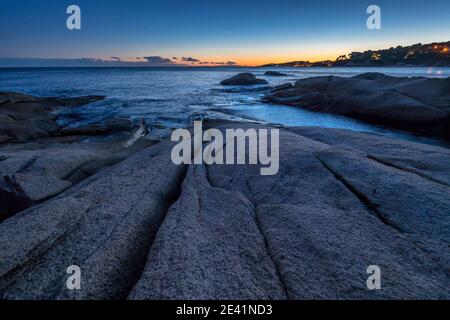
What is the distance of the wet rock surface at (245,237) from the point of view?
257 cm

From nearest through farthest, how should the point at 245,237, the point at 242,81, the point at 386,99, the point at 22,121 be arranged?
1. the point at 245,237
2. the point at 22,121
3. the point at 386,99
4. the point at 242,81

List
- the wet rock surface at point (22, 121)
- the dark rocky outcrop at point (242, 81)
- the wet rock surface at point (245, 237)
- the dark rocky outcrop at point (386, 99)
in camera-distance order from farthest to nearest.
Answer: the dark rocky outcrop at point (242, 81) < the dark rocky outcrop at point (386, 99) < the wet rock surface at point (22, 121) < the wet rock surface at point (245, 237)

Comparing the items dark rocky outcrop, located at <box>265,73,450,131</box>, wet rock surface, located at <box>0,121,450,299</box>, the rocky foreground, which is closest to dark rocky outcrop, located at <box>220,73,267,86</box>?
dark rocky outcrop, located at <box>265,73,450,131</box>

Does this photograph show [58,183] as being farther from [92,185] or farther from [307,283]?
[307,283]

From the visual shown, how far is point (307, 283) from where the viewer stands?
2625 mm

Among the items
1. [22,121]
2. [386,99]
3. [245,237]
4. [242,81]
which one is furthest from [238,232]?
[242,81]

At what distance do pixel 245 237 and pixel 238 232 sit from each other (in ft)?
0.44

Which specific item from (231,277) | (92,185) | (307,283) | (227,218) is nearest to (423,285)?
(307,283)

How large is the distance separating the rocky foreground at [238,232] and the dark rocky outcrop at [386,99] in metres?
10.4

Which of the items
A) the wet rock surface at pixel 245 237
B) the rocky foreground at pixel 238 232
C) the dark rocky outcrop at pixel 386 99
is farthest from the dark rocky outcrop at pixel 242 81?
the wet rock surface at pixel 245 237

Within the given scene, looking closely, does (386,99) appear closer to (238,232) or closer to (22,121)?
(238,232)

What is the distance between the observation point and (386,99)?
1599cm

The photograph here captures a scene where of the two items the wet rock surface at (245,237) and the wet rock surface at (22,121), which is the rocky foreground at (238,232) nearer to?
the wet rock surface at (245,237)
